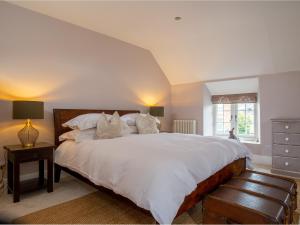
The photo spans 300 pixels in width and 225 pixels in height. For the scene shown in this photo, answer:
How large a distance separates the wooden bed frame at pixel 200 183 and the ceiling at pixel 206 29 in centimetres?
160

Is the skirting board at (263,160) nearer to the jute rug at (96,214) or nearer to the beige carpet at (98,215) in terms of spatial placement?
the beige carpet at (98,215)

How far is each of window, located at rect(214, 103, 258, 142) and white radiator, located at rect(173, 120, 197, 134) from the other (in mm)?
734

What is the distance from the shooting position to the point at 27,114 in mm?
2539

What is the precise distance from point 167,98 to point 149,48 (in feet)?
4.85

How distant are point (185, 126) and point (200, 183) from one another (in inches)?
128

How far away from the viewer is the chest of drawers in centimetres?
337

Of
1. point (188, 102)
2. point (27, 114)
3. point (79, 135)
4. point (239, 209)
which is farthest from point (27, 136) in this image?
point (188, 102)

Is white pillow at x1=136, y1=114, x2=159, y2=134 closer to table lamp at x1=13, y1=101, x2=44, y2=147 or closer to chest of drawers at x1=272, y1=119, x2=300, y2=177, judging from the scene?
table lamp at x1=13, y1=101, x2=44, y2=147

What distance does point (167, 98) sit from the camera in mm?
5496

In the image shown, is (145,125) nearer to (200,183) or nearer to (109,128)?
(109,128)

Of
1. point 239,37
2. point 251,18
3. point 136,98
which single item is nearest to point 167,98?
point 136,98

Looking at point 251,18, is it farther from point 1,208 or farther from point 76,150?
point 1,208

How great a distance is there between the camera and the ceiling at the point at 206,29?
9.37 feet

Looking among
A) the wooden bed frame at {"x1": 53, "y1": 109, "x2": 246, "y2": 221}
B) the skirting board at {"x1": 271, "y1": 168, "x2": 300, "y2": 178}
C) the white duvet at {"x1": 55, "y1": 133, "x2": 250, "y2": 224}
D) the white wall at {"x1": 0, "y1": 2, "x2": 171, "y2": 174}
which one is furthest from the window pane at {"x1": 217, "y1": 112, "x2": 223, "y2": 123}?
the white duvet at {"x1": 55, "y1": 133, "x2": 250, "y2": 224}
